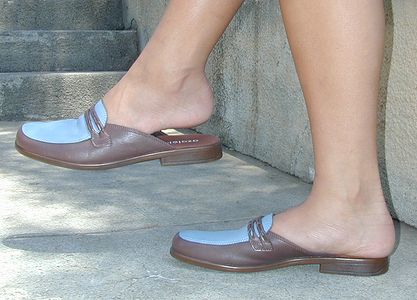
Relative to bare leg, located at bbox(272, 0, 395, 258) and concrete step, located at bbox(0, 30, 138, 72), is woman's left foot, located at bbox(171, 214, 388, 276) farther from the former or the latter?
concrete step, located at bbox(0, 30, 138, 72)

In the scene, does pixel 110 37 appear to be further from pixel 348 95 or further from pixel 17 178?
pixel 348 95

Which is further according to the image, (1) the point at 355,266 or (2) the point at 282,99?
(2) the point at 282,99

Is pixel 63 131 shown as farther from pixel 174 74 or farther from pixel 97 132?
pixel 174 74

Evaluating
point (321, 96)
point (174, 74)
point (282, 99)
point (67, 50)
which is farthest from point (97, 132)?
point (67, 50)

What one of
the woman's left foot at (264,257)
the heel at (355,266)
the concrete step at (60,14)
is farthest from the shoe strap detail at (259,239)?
the concrete step at (60,14)

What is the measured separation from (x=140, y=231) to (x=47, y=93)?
2.05 m

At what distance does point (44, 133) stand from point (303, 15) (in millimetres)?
684

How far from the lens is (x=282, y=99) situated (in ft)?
9.14

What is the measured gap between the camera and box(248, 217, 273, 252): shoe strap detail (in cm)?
164

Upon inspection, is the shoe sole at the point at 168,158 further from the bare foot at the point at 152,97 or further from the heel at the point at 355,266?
the heel at the point at 355,266

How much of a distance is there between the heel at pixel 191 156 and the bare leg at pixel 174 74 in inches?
3.5

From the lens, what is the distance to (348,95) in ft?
4.87

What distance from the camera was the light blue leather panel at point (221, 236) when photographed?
1.66 m

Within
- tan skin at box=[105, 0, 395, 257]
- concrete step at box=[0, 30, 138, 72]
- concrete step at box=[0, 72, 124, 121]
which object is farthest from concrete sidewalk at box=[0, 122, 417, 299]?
concrete step at box=[0, 30, 138, 72]
